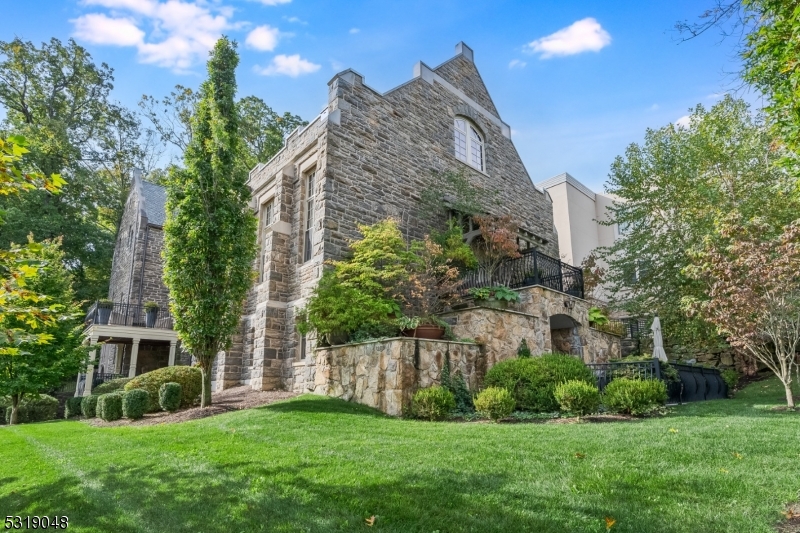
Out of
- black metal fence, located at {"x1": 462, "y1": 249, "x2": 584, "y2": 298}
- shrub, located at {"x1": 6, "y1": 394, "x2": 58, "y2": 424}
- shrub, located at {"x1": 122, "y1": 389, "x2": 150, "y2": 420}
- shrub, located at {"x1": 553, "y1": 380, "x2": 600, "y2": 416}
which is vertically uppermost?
black metal fence, located at {"x1": 462, "y1": 249, "x2": 584, "y2": 298}

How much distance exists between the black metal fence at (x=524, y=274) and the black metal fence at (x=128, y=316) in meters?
12.3

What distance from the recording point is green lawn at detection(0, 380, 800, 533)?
10.7 feet

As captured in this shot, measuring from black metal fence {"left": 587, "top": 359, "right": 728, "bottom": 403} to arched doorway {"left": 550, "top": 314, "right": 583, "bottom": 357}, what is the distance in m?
1.98

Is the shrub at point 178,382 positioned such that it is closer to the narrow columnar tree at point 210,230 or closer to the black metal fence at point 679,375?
the narrow columnar tree at point 210,230

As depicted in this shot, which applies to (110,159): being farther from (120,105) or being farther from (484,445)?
(484,445)

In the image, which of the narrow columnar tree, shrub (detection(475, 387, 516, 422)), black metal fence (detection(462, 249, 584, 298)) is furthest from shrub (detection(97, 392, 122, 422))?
black metal fence (detection(462, 249, 584, 298))

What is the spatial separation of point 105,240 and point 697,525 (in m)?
29.3

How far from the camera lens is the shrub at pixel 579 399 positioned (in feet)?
23.6

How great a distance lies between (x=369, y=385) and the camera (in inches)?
351

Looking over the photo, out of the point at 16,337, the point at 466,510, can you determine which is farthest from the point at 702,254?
the point at 16,337

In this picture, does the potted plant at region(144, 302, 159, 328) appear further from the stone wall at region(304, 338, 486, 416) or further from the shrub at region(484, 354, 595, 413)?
the shrub at region(484, 354, 595, 413)

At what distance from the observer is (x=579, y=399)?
7191 mm

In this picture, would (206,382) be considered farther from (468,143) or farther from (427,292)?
(468,143)

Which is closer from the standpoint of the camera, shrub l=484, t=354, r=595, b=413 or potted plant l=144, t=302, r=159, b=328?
shrub l=484, t=354, r=595, b=413
